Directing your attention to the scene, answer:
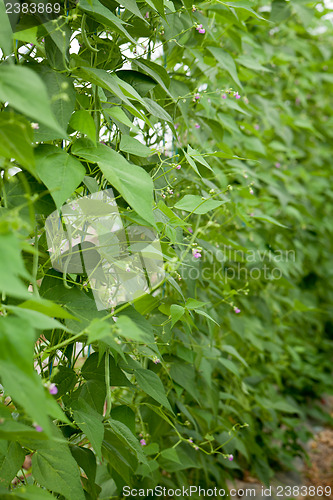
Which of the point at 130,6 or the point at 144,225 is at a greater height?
the point at 130,6

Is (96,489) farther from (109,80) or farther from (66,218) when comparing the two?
(109,80)

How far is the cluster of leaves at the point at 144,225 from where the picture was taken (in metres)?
0.62

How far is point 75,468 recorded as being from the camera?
0.78 m

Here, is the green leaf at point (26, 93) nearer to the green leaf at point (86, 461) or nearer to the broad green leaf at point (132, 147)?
the broad green leaf at point (132, 147)

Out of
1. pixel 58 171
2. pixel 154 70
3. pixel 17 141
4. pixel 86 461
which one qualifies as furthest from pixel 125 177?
pixel 86 461

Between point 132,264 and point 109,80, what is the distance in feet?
1.23

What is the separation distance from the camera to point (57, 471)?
774 mm

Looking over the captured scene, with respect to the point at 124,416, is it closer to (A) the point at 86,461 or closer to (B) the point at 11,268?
(A) the point at 86,461

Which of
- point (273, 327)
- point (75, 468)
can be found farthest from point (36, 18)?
point (273, 327)

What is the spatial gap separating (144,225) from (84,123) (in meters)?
0.23

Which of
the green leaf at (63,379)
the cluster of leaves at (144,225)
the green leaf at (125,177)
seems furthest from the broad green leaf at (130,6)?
the green leaf at (63,379)

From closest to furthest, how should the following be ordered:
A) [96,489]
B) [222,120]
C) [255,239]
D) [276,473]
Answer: [96,489] < [222,120] < [255,239] < [276,473]

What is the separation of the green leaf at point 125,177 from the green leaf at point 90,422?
1.16 ft

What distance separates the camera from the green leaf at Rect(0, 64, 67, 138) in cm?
50
